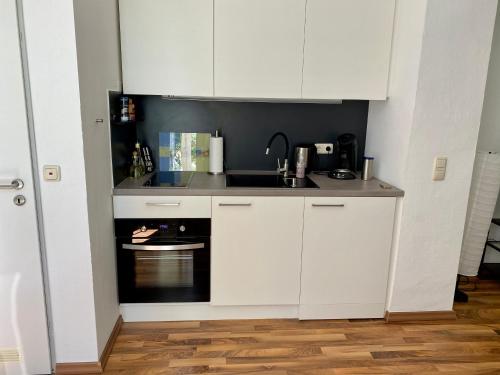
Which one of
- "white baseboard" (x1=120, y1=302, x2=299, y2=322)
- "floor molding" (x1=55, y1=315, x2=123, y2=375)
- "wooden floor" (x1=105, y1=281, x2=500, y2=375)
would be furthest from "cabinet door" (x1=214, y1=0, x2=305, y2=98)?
"floor molding" (x1=55, y1=315, x2=123, y2=375)

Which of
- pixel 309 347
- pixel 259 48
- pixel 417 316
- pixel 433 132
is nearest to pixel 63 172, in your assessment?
pixel 259 48

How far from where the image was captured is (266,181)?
263 cm

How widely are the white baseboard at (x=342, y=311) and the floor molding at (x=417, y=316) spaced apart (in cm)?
6

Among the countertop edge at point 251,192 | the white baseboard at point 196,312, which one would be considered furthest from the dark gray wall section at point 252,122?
the white baseboard at point 196,312

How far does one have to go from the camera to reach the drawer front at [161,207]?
2.22m

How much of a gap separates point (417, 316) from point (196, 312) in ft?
4.82

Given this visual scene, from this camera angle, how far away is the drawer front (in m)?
2.22

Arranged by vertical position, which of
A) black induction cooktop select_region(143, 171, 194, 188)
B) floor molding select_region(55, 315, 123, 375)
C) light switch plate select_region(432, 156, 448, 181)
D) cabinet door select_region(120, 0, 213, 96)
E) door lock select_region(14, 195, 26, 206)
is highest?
cabinet door select_region(120, 0, 213, 96)

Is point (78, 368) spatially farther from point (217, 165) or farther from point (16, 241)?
point (217, 165)

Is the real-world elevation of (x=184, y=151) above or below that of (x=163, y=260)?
above

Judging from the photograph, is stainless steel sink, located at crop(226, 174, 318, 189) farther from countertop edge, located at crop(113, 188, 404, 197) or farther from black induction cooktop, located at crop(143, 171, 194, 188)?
black induction cooktop, located at crop(143, 171, 194, 188)

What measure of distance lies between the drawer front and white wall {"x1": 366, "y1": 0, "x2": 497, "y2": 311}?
1.24 m

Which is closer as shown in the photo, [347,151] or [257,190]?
[257,190]

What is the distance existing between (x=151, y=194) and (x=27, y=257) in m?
0.71
